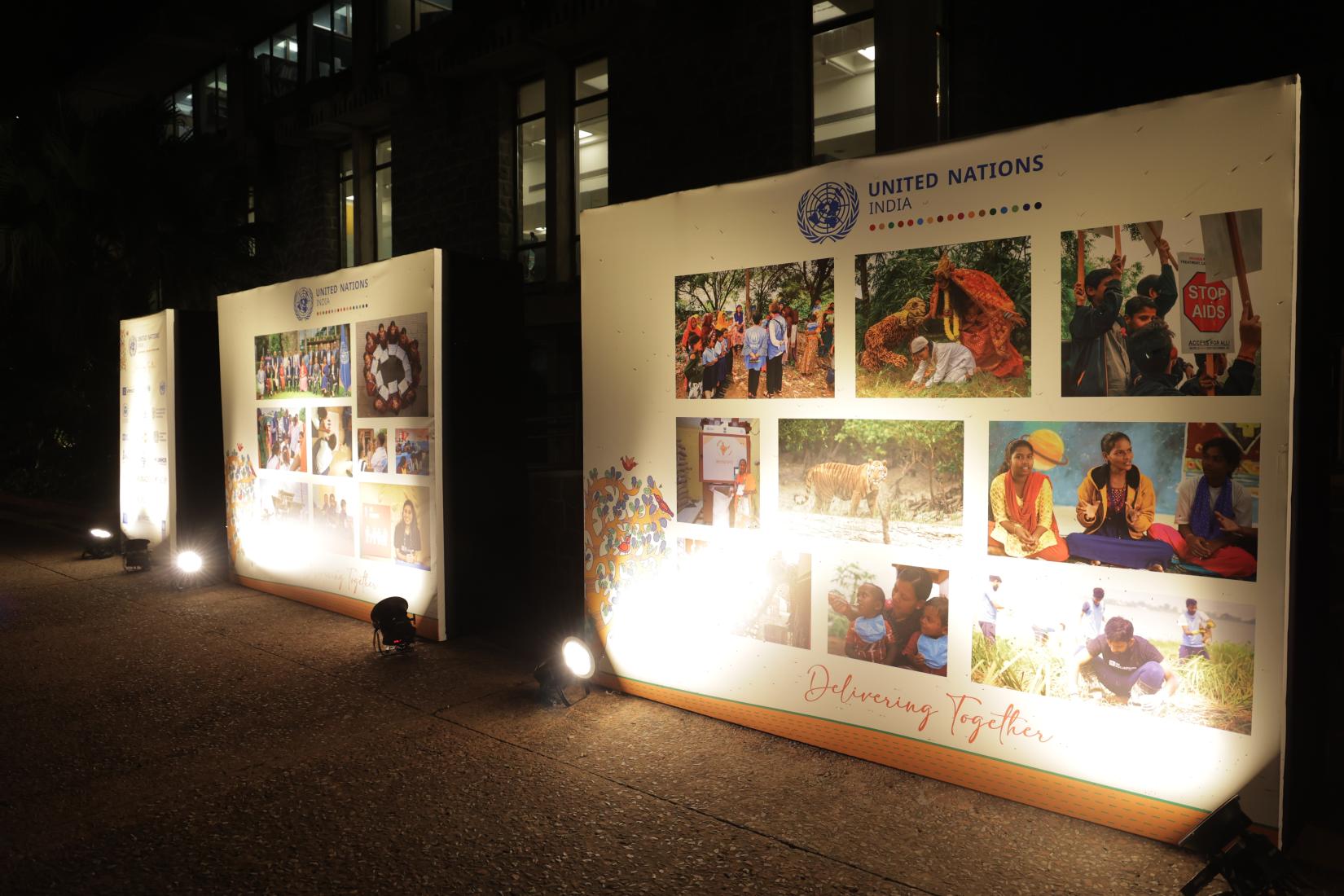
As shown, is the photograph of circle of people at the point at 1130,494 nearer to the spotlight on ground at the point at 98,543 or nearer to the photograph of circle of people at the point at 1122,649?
the photograph of circle of people at the point at 1122,649

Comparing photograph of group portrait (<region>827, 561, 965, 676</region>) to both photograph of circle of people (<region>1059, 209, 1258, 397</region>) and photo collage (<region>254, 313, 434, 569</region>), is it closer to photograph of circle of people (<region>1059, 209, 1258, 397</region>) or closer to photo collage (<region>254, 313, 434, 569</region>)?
photograph of circle of people (<region>1059, 209, 1258, 397</region>)

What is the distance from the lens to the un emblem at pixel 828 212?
3844 millimetres

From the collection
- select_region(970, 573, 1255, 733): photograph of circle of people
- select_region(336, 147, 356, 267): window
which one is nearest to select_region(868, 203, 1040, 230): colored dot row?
select_region(970, 573, 1255, 733): photograph of circle of people

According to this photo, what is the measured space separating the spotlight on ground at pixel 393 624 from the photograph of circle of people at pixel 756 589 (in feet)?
7.17

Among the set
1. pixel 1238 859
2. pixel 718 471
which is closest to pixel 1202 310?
pixel 1238 859

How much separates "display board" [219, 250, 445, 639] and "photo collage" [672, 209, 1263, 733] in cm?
236

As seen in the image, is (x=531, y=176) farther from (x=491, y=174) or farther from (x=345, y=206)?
(x=345, y=206)

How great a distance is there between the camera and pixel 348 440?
21.4 ft

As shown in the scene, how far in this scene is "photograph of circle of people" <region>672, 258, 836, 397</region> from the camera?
13.0 ft

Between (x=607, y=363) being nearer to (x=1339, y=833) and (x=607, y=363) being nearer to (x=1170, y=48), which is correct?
(x=1339, y=833)

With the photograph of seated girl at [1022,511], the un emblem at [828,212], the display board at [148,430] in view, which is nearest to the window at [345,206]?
the display board at [148,430]

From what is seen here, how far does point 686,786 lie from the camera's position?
3.70 m

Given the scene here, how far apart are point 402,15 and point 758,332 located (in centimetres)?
1163

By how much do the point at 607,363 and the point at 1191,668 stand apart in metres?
3.01
